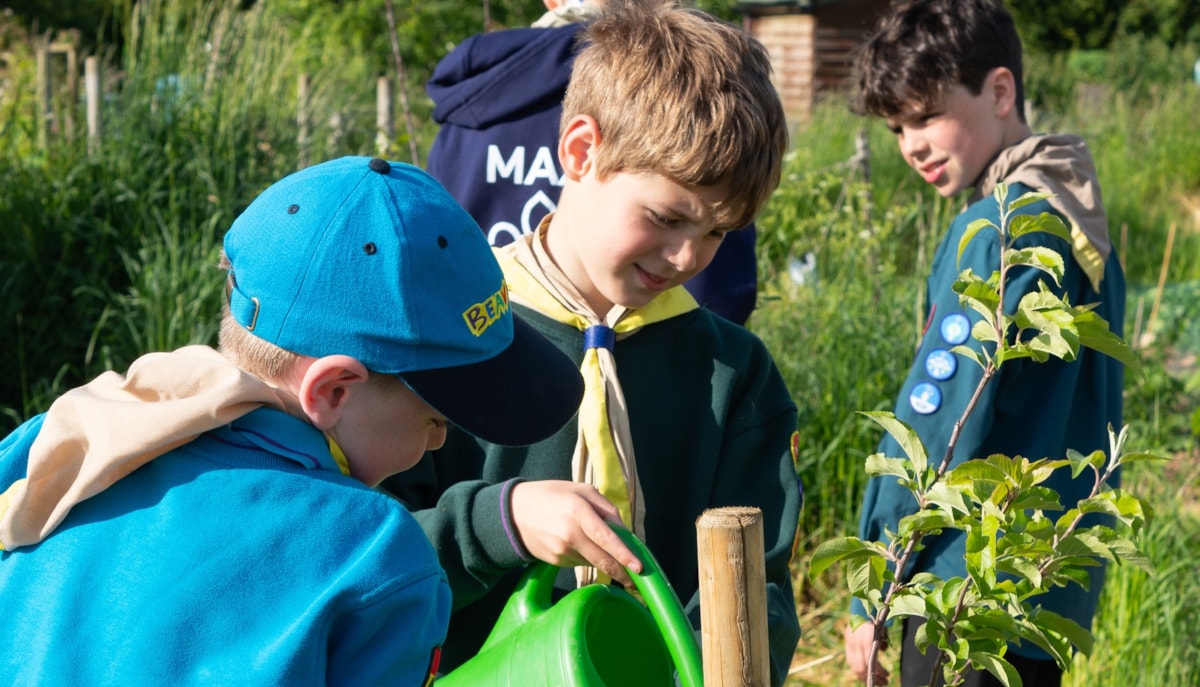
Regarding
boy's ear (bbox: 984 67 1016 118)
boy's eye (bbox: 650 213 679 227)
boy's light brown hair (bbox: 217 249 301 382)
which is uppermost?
boy's ear (bbox: 984 67 1016 118)

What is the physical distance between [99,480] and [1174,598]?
9.91 feet

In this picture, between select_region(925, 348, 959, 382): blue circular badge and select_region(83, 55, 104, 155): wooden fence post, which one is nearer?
Answer: select_region(925, 348, 959, 382): blue circular badge

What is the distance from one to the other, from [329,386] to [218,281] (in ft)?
11.6

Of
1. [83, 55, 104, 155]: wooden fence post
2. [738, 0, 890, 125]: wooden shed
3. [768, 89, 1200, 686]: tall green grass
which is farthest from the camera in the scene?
[738, 0, 890, 125]: wooden shed

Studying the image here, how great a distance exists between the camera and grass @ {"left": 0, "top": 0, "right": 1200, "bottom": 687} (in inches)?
142

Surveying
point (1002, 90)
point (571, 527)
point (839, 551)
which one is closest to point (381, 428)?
point (571, 527)

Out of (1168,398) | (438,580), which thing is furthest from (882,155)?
(438,580)

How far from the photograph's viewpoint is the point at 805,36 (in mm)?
22922

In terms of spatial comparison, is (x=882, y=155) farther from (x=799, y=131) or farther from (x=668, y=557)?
(x=668, y=557)

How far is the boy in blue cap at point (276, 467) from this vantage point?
0.99 metres

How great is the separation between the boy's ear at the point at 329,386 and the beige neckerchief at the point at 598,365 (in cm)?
51

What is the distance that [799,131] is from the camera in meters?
11.1

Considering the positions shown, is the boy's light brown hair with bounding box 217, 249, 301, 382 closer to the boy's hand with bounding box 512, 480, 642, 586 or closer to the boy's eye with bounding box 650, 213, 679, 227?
the boy's hand with bounding box 512, 480, 642, 586

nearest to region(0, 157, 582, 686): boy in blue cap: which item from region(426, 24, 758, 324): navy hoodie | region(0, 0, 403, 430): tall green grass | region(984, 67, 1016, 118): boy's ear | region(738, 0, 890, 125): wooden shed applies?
region(426, 24, 758, 324): navy hoodie
